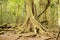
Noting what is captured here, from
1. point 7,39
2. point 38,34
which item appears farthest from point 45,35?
point 7,39

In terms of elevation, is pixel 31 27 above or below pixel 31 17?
below

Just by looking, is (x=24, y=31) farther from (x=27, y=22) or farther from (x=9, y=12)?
(x=9, y=12)

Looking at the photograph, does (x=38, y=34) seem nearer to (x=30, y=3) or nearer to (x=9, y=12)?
(x=30, y=3)

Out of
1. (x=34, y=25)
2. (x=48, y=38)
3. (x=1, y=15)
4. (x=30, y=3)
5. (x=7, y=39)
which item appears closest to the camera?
(x=48, y=38)

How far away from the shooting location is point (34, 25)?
8.21m

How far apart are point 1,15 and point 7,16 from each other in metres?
1.90

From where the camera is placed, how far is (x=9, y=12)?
20.7 metres

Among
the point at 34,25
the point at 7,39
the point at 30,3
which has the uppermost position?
the point at 30,3

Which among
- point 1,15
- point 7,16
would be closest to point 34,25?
point 1,15

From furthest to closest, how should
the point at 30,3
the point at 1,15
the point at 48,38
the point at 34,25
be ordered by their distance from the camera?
the point at 1,15 → the point at 30,3 → the point at 34,25 → the point at 48,38

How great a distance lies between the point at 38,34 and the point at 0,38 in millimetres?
1841

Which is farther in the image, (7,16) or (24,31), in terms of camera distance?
(7,16)

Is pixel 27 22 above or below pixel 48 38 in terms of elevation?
above

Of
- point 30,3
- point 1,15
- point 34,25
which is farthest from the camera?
point 1,15
